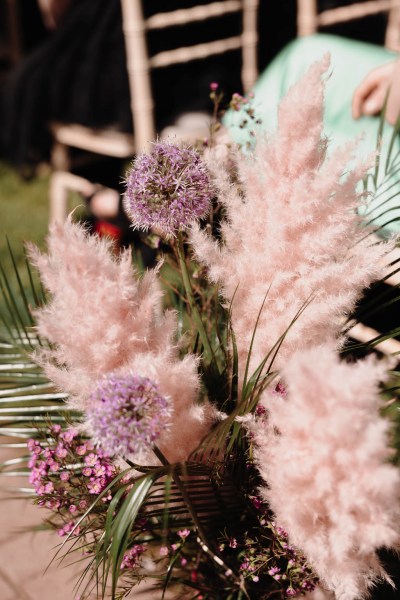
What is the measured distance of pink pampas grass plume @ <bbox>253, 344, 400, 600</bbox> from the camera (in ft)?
2.19

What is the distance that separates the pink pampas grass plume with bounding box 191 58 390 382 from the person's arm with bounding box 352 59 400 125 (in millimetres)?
681

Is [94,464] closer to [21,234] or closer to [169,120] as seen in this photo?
[169,120]

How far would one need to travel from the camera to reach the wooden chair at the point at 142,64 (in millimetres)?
2246

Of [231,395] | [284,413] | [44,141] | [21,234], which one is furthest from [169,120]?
[284,413]

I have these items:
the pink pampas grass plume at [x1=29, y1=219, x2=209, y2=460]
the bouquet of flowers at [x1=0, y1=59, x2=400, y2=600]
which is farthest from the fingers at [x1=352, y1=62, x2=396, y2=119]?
the pink pampas grass plume at [x1=29, y1=219, x2=209, y2=460]

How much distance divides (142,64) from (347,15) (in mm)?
1087

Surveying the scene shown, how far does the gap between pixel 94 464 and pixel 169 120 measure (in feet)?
5.63

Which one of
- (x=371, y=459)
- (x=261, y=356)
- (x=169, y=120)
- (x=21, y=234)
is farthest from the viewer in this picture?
(x=21, y=234)

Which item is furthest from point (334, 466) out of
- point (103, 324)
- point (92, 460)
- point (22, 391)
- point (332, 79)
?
point (332, 79)

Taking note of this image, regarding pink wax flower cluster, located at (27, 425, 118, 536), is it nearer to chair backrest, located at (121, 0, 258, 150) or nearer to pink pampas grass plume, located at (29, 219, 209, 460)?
pink pampas grass plume, located at (29, 219, 209, 460)

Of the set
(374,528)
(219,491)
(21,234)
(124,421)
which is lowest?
(21,234)

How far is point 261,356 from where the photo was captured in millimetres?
943

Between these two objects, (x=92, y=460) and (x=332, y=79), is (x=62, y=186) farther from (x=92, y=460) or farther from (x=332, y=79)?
(x=92, y=460)

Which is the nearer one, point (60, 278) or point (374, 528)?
point (374, 528)
